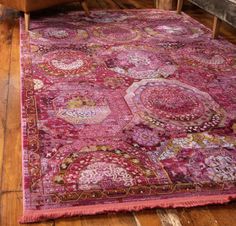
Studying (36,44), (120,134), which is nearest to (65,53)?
(36,44)

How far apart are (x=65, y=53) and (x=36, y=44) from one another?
0.97 feet

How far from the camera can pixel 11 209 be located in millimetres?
1380

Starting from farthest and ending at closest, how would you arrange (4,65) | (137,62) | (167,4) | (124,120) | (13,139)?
(167,4) < (137,62) < (4,65) < (124,120) < (13,139)

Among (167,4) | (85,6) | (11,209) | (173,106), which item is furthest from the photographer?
(167,4)

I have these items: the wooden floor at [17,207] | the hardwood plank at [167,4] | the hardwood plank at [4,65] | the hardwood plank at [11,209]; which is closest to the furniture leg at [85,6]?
the hardwood plank at [4,65]

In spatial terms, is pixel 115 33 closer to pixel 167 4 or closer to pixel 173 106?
pixel 167 4

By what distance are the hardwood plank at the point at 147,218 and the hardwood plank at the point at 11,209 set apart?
A: 0.32 metres

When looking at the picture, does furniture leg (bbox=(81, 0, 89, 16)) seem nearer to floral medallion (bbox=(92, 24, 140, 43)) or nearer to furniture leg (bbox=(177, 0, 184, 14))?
floral medallion (bbox=(92, 24, 140, 43))

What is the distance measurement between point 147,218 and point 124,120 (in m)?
0.69

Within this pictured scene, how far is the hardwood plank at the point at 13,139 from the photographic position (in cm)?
152

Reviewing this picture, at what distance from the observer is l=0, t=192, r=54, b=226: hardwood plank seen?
1.32 meters

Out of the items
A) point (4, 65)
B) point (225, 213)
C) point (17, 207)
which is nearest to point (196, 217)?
point (225, 213)

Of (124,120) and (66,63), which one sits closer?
(124,120)

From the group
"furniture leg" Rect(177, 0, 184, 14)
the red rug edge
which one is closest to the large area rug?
the red rug edge
